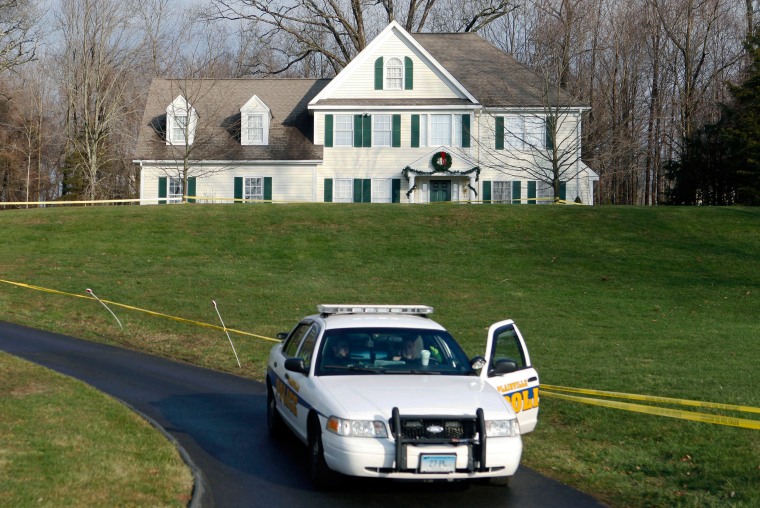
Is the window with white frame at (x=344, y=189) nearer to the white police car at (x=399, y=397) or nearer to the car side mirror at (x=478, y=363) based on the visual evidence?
the white police car at (x=399, y=397)

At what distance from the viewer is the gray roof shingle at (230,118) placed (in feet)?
146

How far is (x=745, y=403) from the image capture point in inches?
460

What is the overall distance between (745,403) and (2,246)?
82.8 ft

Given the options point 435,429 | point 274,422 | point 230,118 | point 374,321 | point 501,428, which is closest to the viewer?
point 435,429

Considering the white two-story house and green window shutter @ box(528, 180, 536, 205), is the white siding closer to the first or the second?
the white two-story house

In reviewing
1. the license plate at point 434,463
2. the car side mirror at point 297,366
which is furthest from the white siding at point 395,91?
the license plate at point 434,463

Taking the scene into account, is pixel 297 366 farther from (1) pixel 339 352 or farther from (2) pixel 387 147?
(2) pixel 387 147

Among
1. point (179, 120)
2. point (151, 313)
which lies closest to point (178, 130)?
point (179, 120)

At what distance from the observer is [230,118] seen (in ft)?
153

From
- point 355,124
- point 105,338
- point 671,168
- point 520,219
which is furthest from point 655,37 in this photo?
point 105,338

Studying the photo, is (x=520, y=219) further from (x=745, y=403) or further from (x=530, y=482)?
(x=530, y=482)

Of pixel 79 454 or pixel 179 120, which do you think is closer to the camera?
pixel 79 454

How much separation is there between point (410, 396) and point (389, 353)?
4.34 feet

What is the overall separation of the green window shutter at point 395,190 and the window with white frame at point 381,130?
1.84 metres
